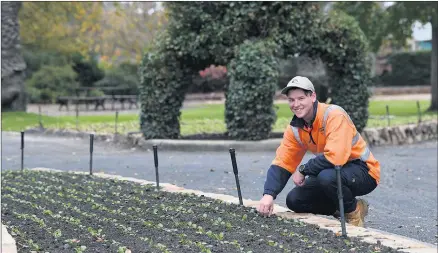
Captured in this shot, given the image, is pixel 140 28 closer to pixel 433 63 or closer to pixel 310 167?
pixel 433 63

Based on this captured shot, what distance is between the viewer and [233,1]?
46.3 feet

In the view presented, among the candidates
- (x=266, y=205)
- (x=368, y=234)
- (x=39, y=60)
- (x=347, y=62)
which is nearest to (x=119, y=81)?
(x=39, y=60)

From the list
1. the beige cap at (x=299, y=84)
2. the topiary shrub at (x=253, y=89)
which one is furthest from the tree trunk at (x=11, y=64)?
the beige cap at (x=299, y=84)

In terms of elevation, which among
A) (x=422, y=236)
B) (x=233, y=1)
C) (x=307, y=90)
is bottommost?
(x=422, y=236)

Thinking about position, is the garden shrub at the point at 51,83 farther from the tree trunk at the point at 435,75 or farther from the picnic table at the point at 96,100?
the tree trunk at the point at 435,75

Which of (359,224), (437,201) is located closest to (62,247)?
(359,224)

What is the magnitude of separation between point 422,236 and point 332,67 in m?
9.07

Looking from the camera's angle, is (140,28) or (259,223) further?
(140,28)

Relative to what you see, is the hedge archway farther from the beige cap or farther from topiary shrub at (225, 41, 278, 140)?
the beige cap

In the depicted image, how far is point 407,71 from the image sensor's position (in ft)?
143

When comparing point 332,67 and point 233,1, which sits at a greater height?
point 233,1

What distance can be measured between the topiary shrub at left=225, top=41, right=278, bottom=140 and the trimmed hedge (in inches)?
1185

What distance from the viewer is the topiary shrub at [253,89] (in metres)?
13.8

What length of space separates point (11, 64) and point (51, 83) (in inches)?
460
